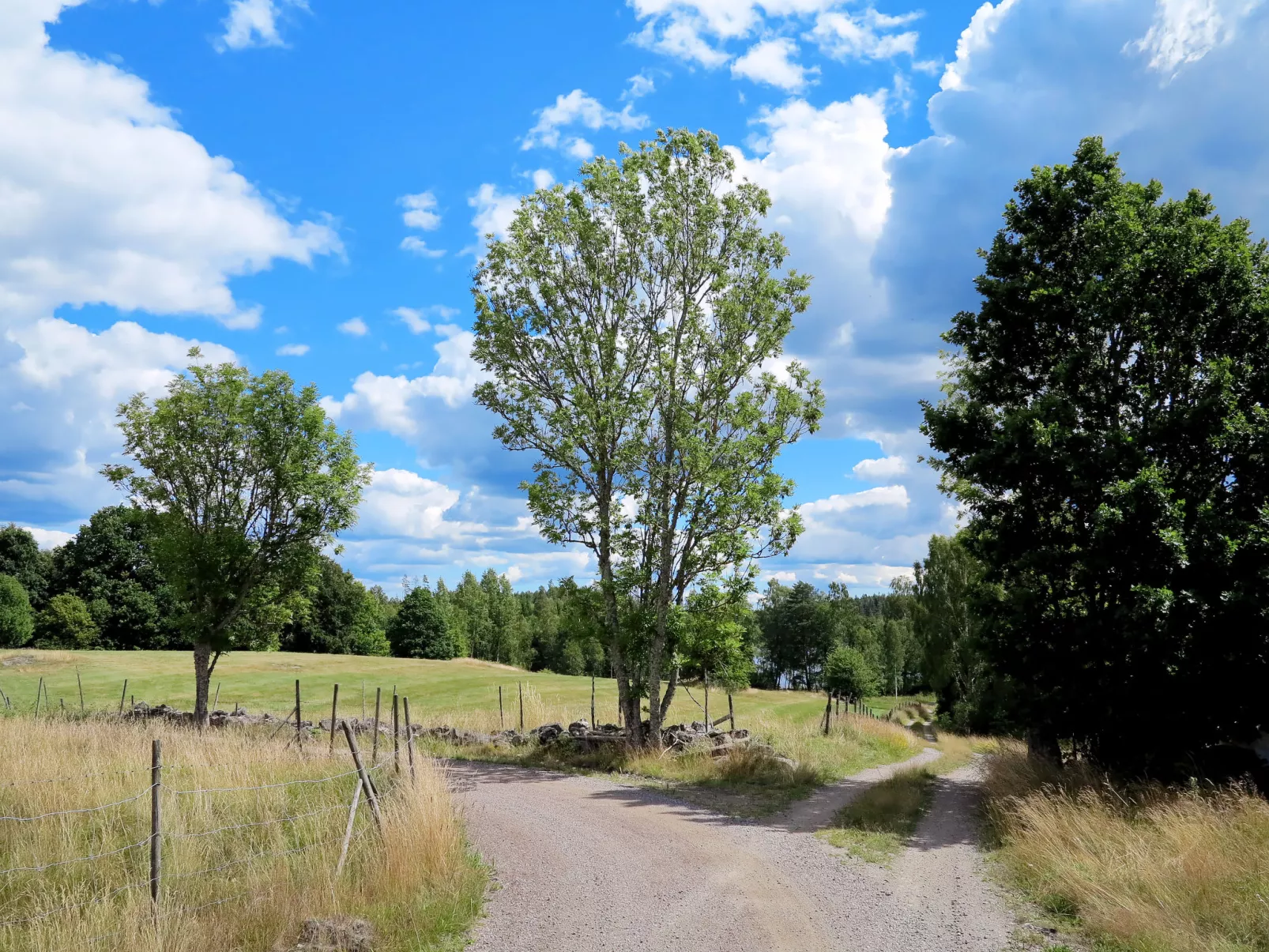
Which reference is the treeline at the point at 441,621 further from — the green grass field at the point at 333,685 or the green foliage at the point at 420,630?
the green grass field at the point at 333,685

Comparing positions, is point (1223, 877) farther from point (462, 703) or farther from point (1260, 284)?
point (462, 703)

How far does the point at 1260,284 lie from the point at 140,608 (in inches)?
3340

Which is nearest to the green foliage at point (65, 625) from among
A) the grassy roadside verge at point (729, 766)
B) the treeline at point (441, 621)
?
the treeline at point (441, 621)

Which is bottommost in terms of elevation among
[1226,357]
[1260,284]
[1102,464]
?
[1102,464]

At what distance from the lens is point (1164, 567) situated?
13773 millimetres

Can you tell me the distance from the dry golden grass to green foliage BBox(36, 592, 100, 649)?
79.2 meters

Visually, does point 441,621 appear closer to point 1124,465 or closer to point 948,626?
point 948,626

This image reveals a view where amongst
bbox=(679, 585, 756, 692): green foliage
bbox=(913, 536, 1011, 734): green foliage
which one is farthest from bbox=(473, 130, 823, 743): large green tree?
bbox=(913, 536, 1011, 734): green foliage

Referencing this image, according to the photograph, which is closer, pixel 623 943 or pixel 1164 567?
pixel 623 943

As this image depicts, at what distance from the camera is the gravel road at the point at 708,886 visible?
785 centimetres

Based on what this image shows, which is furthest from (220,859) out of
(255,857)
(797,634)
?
(797,634)

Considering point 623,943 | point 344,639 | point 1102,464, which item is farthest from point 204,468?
point 344,639

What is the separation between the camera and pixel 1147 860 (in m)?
9.30

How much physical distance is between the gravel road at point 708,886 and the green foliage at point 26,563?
271 feet
